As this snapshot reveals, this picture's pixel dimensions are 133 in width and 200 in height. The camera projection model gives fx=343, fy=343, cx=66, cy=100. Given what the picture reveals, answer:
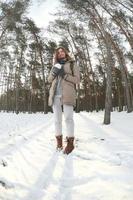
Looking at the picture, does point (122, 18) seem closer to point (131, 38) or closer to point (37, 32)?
point (131, 38)

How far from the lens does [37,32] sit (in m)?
37.2

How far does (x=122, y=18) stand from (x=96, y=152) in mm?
16378

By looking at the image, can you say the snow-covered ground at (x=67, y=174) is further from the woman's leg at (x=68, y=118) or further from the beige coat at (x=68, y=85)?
the beige coat at (x=68, y=85)

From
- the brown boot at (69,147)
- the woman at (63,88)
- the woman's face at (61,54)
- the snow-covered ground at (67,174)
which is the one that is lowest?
the snow-covered ground at (67,174)

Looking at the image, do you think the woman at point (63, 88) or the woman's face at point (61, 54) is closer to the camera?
the woman at point (63, 88)

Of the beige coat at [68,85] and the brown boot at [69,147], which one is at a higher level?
the beige coat at [68,85]

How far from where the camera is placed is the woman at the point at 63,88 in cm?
712

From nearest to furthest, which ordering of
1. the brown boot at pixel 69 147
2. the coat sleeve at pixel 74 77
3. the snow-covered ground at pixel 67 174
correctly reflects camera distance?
1. the snow-covered ground at pixel 67 174
2. the brown boot at pixel 69 147
3. the coat sleeve at pixel 74 77

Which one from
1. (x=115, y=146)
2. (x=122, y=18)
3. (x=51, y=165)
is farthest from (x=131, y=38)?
(x=51, y=165)

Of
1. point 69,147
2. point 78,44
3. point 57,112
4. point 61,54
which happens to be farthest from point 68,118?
point 78,44

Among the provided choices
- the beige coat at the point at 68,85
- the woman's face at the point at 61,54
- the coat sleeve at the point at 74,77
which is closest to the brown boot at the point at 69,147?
the beige coat at the point at 68,85

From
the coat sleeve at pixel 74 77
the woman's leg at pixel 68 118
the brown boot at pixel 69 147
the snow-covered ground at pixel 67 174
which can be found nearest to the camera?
the snow-covered ground at pixel 67 174

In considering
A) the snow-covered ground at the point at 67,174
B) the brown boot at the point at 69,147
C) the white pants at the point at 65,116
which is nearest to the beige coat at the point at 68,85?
the white pants at the point at 65,116

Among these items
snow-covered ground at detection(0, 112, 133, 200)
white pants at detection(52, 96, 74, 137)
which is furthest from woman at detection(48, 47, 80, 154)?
snow-covered ground at detection(0, 112, 133, 200)
